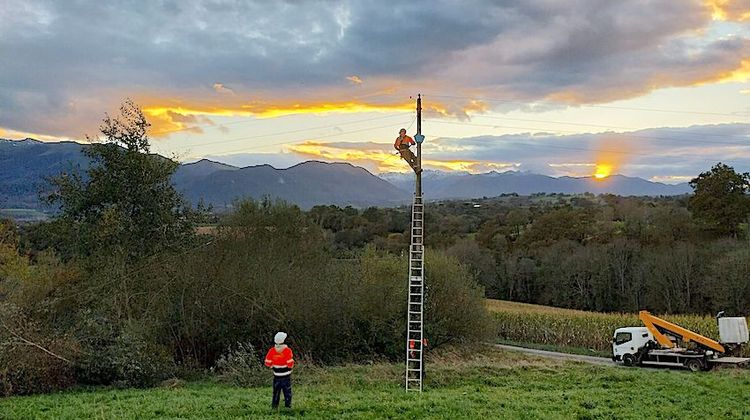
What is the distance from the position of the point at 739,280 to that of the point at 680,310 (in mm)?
7353

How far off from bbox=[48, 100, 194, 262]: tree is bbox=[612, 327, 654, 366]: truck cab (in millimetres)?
23423

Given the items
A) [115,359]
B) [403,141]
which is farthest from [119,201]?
[403,141]

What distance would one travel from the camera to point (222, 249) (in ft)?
100

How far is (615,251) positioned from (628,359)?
36.7 metres

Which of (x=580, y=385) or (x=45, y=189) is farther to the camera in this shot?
(x=45, y=189)

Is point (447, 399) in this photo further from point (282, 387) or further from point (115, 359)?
point (115, 359)

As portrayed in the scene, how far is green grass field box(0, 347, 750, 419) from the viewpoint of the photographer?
14.5m

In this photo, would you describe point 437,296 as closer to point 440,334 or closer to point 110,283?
point 440,334

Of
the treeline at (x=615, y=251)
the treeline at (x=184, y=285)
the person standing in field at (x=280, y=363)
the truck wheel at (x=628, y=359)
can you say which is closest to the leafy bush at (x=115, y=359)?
the treeline at (x=184, y=285)

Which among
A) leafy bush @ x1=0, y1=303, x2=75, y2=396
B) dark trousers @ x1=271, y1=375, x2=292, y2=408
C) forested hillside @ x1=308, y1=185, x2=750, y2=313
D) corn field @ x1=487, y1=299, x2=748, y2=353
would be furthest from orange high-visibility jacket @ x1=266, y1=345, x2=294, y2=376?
forested hillside @ x1=308, y1=185, x2=750, y2=313

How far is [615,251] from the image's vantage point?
2584 inches

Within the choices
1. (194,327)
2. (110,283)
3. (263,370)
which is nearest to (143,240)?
(110,283)

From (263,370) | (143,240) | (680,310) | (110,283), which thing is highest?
(143,240)

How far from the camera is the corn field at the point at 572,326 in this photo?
4128 cm
